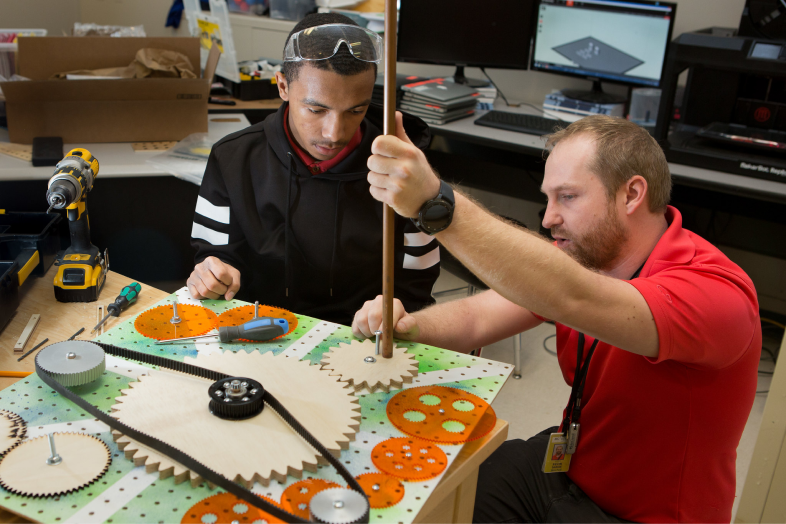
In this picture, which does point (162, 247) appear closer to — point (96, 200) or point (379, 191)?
point (96, 200)

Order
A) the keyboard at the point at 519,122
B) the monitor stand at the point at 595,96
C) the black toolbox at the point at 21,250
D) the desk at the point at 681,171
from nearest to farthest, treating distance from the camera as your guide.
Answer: the black toolbox at the point at 21,250 → the desk at the point at 681,171 → the keyboard at the point at 519,122 → the monitor stand at the point at 595,96

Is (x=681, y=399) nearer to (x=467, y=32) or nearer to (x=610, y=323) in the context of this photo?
(x=610, y=323)

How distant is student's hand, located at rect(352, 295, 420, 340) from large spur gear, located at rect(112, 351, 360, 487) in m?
0.16

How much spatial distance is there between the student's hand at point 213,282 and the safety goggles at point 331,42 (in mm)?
509

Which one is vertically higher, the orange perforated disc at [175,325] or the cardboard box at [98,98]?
the cardboard box at [98,98]

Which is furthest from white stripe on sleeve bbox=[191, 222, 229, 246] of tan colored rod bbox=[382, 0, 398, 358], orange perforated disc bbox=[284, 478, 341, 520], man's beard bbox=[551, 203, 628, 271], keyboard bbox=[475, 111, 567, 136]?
keyboard bbox=[475, 111, 567, 136]

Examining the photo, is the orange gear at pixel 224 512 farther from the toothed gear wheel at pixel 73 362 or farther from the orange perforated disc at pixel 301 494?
the toothed gear wheel at pixel 73 362

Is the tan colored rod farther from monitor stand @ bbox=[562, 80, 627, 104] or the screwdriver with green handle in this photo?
monitor stand @ bbox=[562, 80, 627, 104]

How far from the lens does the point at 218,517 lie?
75 centimetres

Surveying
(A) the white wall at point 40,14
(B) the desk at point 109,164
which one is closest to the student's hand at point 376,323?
(B) the desk at point 109,164

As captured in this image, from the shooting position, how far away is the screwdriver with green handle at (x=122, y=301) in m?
1.36

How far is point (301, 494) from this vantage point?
787 millimetres

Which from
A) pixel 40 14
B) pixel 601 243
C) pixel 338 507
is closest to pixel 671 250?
pixel 601 243

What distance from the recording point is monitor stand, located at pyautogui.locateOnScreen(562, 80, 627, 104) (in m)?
2.88
